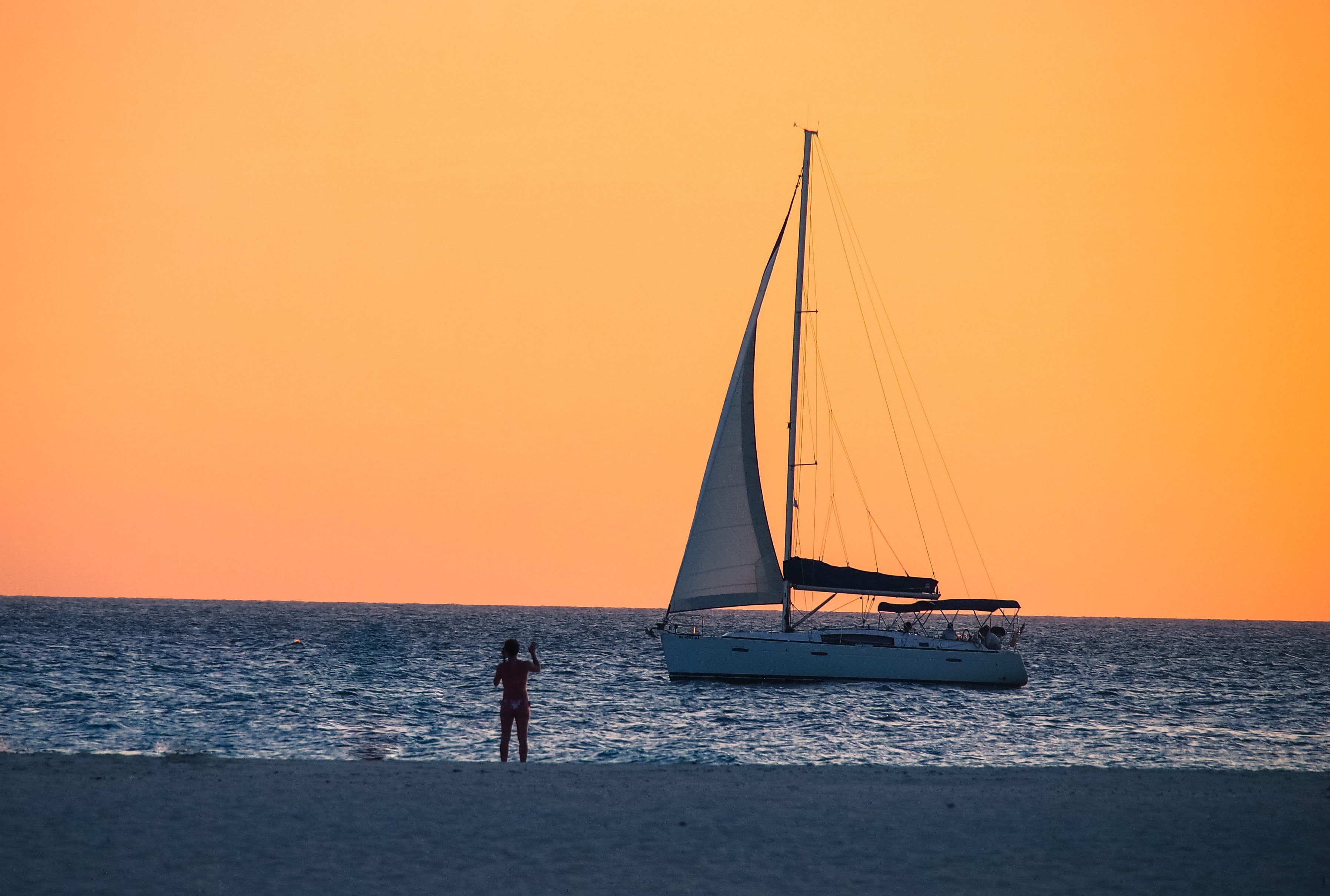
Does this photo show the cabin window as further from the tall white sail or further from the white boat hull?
the tall white sail

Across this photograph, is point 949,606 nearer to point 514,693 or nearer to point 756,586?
point 756,586

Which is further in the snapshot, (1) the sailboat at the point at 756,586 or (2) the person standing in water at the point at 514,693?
(1) the sailboat at the point at 756,586

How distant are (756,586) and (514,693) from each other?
2482 centimetres

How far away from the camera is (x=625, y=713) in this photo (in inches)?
1502

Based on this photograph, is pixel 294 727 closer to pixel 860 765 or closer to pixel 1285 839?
pixel 860 765

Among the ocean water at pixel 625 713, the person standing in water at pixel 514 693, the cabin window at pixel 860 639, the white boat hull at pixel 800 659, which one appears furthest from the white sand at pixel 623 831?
the cabin window at pixel 860 639

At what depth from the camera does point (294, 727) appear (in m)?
34.0

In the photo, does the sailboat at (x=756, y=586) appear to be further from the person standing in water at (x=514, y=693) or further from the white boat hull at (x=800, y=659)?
the person standing in water at (x=514, y=693)

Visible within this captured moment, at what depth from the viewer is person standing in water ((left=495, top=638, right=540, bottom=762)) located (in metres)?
18.6

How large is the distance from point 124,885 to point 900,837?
7.58 m

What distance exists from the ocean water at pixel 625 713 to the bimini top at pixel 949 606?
2.91 meters

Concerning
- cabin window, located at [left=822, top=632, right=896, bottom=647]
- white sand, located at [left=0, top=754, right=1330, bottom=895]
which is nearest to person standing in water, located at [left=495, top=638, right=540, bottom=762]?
white sand, located at [left=0, top=754, right=1330, bottom=895]

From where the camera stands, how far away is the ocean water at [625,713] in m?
29.3

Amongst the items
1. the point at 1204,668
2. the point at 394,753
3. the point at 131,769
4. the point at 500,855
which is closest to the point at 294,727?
the point at 394,753
